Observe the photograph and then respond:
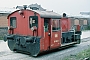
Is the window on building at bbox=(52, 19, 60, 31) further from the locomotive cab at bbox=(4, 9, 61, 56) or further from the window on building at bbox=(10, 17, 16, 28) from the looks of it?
the window on building at bbox=(10, 17, 16, 28)

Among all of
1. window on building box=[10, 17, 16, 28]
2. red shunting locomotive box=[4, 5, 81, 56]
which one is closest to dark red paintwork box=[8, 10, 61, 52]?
red shunting locomotive box=[4, 5, 81, 56]

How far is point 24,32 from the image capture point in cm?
1064

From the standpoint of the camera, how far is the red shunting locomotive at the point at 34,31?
32.4ft

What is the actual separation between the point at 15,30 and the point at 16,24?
1.24 ft

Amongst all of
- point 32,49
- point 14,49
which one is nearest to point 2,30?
point 14,49

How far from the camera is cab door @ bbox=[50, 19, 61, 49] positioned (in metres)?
10.7

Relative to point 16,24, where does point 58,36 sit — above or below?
below

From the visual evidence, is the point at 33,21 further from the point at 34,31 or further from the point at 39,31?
the point at 39,31

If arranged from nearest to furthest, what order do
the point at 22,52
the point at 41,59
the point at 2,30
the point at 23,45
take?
the point at 41,59 → the point at 23,45 → the point at 22,52 → the point at 2,30

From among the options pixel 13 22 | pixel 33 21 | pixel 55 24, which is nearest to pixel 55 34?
pixel 55 24

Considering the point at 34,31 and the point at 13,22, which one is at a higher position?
the point at 13,22

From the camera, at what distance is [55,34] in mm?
11047

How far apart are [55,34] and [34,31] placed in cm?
159

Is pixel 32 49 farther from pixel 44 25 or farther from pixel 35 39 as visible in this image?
pixel 44 25
